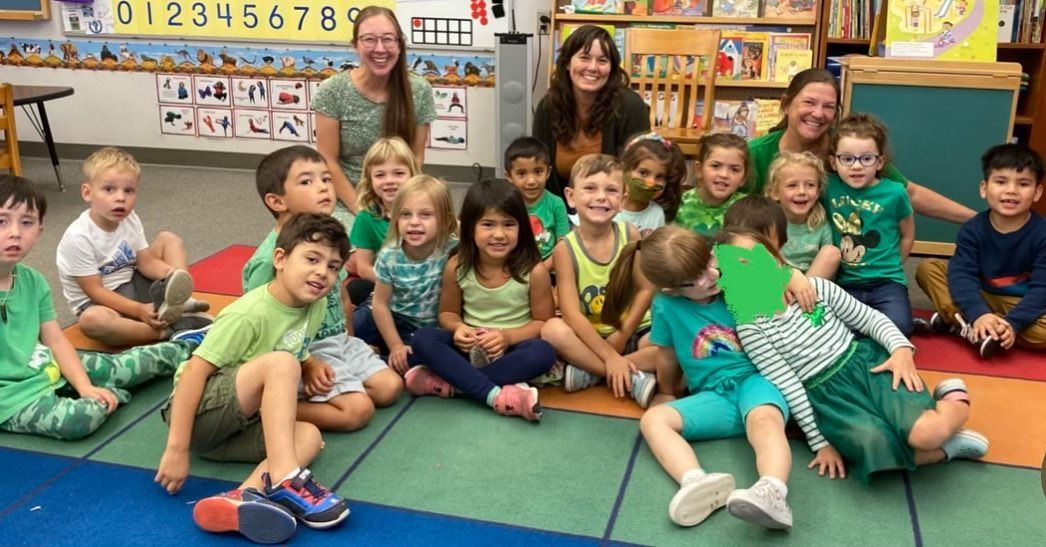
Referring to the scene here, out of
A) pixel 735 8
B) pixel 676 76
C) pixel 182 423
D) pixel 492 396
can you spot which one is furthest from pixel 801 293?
pixel 735 8

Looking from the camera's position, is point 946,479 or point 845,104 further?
point 845,104

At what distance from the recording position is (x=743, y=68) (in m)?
4.74

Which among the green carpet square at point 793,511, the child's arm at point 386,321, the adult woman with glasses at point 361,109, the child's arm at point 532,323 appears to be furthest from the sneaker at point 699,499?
the adult woman with glasses at point 361,109

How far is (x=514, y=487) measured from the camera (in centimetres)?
208

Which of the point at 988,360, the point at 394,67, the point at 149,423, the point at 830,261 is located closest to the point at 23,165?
the point at 394,67

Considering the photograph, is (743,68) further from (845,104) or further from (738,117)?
(845,104)

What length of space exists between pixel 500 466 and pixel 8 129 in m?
3.63

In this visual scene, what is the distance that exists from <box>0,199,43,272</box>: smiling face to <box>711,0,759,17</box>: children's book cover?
3.49 m

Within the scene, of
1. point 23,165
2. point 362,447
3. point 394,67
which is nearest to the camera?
point 362,447

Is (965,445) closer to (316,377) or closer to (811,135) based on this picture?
(811,135)

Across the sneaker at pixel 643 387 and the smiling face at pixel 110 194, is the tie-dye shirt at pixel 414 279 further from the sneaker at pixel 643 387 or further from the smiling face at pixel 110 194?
the smiling face at pixel 110 194

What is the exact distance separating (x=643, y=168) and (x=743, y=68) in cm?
213

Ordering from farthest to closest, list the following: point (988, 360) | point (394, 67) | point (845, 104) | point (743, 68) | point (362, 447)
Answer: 1. point (743, 68)
2. point (845, 104)
3. point (394, 67)
4. point (988, 360)
5. point (362, 447)

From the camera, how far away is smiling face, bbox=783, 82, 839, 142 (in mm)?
3006
